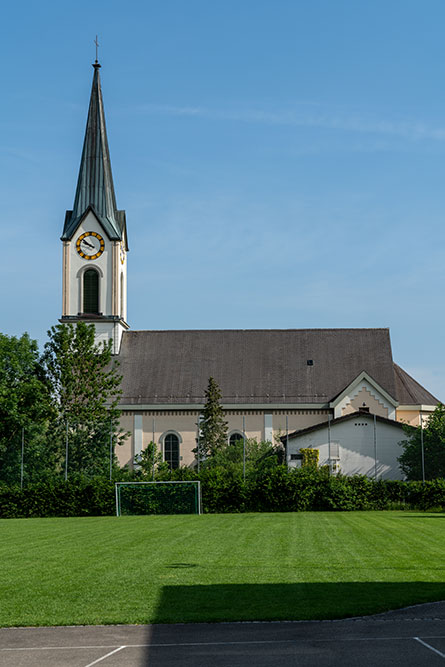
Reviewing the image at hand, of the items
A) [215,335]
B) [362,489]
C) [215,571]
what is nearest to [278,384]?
[215,335]

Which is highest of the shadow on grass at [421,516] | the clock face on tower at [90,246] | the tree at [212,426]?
the clock face on tower at [90,246]

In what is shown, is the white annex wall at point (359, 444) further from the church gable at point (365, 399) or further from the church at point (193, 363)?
the church gable at point (365, 399)

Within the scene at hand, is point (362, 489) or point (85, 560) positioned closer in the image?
point (85, 560)

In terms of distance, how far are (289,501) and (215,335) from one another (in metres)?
26.6

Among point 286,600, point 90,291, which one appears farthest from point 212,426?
point 286,600

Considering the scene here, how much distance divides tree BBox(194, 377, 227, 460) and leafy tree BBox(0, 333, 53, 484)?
1096 cm

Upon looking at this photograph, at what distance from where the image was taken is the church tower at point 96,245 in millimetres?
64062

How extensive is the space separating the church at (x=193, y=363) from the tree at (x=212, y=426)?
305 centimetres

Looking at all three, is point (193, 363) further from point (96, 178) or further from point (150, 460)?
point (96, 178)

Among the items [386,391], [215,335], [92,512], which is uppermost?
[215,335]

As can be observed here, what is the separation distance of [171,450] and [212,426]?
5.32 meters

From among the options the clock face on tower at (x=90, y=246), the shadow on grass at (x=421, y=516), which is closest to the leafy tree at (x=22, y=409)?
the clock face on tower at (x=90, y=246)

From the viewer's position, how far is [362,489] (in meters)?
42.9

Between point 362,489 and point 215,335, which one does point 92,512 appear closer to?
point 362,489
